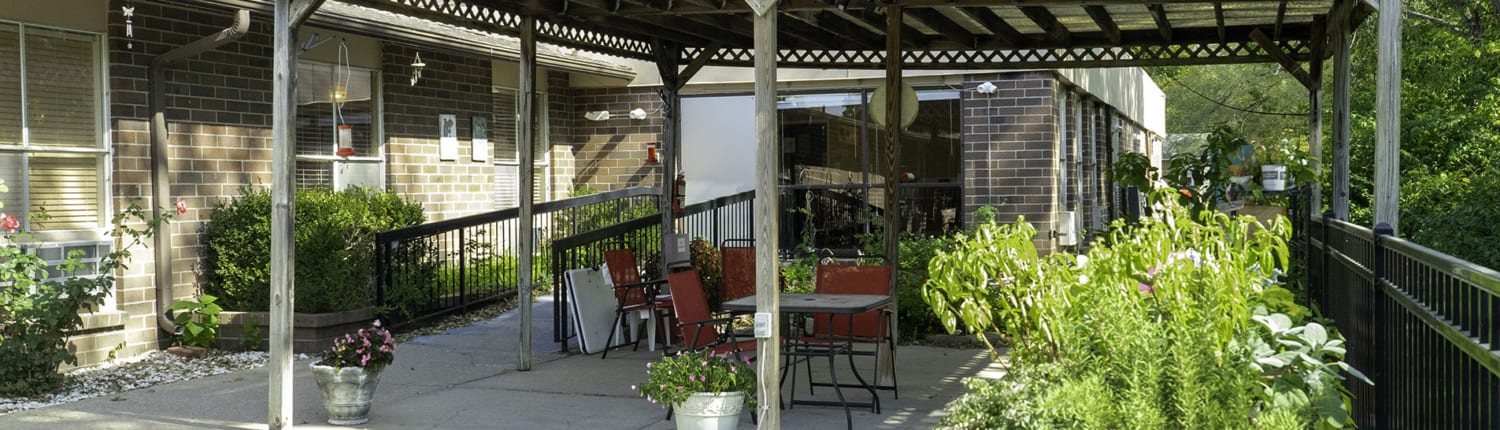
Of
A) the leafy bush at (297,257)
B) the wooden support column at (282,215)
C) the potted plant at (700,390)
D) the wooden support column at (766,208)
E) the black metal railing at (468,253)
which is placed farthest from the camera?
the black metal railing at (468,253)

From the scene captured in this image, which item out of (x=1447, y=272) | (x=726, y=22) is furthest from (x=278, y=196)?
(x=1447, y=272)

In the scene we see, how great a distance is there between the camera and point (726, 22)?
31.7 feet

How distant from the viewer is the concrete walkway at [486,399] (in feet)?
22.3

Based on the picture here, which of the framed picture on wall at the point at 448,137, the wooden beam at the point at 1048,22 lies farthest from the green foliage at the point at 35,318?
the wooden beam at the point at 1048,22

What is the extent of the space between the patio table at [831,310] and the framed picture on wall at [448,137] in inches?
229

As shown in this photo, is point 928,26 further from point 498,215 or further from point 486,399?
point 486,399

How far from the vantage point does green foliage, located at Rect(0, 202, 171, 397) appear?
7.51 metres

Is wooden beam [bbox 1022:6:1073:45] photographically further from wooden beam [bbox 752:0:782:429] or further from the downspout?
the downspout

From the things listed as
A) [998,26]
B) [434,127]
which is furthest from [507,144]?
[998,26]

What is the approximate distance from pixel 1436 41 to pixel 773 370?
12712mm

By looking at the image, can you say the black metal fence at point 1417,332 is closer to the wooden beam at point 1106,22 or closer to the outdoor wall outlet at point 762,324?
the outdoor wall outlet at point 762,324

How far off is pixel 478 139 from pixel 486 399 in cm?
593

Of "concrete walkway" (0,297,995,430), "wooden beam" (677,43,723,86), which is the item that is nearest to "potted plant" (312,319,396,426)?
"concrete walkway" (0,297,995,430)

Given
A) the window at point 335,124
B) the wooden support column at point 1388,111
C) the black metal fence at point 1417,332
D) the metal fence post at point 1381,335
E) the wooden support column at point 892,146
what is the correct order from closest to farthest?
the black metal fence at point 1417,332, the metal fence post at point 1381,335, the wooden support column at point 1388,111, the wooden support column at point 892,146, the window at point 335,124
